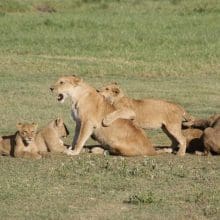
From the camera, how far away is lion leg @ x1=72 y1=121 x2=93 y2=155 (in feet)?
37.5

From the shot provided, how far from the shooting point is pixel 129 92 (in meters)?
18.7

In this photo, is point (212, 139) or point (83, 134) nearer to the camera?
point (83, 134)

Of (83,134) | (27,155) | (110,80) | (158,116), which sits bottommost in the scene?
(110,80)

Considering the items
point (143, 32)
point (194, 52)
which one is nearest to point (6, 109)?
point (194, 52)

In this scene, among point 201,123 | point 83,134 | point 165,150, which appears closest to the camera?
point 83,134

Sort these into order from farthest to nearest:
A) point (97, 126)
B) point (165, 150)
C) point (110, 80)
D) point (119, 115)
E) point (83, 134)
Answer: point (110, 80)
point (165, 150)
point (119, 115)
point (97, 126)
point (83, 134)

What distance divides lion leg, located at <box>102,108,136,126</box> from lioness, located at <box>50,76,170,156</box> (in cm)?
6

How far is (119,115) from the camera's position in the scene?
1169cm

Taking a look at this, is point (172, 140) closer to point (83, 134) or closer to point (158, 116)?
point (158, 116)

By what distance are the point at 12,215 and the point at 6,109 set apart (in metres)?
7.91

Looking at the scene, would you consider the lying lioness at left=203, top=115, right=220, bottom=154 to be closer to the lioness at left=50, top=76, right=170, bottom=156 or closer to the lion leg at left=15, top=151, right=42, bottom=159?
the lioness at left=50, top=76, right=170, bottom=156

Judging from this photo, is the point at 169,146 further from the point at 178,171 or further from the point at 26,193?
the point at 26,193

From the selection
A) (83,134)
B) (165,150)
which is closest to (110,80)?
(165,150)

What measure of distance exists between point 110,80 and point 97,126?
378 inches
